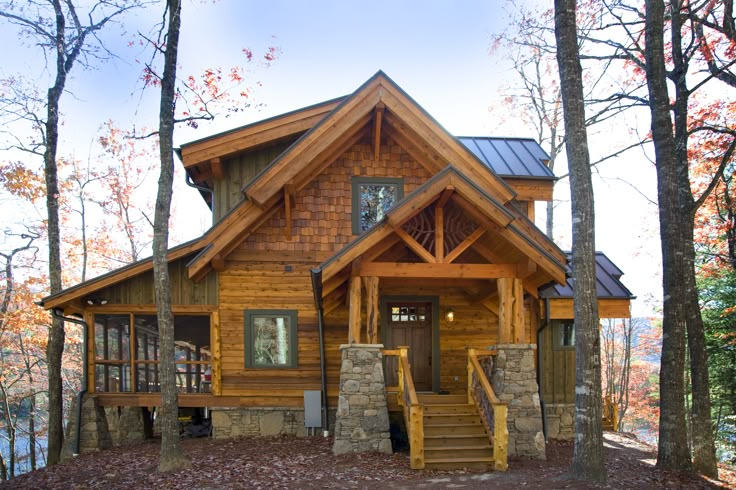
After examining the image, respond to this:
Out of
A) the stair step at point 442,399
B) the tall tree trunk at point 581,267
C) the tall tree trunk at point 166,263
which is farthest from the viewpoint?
the stair step at point 442,399

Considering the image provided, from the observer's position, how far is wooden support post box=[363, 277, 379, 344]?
906cm

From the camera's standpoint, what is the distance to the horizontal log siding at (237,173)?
12031mm

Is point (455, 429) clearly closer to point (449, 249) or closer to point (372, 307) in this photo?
point (372, 307)

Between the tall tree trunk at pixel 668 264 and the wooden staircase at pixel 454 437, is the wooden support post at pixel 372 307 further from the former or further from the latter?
the tall tree trunk at pixel 668 264

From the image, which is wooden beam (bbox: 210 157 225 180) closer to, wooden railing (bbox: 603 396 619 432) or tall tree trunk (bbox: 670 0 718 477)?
tall tree trunk (bbox: 670 0 718 477)

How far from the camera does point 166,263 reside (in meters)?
8.63

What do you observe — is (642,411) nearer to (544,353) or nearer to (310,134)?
(544,353)

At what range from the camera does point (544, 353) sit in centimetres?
1191

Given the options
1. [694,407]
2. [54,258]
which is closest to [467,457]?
[694,407]

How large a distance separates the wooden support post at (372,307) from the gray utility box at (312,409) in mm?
2648

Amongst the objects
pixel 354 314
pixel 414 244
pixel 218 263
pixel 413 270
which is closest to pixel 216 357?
pixel 218 263

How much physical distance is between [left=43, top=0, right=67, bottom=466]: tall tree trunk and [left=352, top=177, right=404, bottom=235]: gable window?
7152 mm

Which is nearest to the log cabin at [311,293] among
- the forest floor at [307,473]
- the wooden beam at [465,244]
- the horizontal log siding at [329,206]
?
the horizontal log siding at [329,206]

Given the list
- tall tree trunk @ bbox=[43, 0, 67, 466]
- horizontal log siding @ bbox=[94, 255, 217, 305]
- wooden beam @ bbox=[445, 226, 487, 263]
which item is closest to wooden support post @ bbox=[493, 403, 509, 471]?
wooden beam @ bbox=[445, 226, 487, 263]
